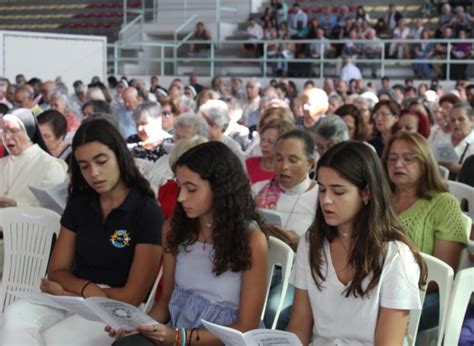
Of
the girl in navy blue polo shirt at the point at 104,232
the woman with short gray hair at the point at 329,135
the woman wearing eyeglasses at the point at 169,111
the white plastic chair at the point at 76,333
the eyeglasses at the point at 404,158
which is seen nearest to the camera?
the white plastic chair at the point at 76,333

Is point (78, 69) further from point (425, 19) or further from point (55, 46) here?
point (425, 19)

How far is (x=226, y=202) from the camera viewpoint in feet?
10.4

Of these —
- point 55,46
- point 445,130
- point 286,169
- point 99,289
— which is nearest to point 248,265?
point 99,289

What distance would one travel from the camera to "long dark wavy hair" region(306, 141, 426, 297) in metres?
2.78

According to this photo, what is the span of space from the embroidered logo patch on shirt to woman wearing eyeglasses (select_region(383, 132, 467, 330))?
3.67 ft

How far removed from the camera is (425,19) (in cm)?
1838

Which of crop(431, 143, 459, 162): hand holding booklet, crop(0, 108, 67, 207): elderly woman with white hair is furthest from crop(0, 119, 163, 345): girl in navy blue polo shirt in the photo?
crop(431, 143, 459, 162): hand holding booklet

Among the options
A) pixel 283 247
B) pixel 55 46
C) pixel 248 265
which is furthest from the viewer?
pixel 55 46

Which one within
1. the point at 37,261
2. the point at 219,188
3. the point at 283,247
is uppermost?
the point at 219,188

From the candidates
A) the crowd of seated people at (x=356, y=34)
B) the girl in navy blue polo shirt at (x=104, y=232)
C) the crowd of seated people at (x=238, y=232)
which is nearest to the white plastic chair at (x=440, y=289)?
the crowd of seated people at (x=238, y=232)

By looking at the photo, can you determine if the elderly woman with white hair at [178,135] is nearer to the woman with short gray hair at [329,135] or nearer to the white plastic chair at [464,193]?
the woman with short gray hair at [329,135]

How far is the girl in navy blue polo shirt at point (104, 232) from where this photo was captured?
11.5 feet

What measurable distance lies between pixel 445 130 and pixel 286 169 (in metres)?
3.50

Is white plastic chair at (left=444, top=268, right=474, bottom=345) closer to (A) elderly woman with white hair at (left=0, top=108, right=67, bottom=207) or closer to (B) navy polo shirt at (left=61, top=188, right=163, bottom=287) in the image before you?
(B) navy polo shirt at (left=61, top=188, right=163, bottom=287)
